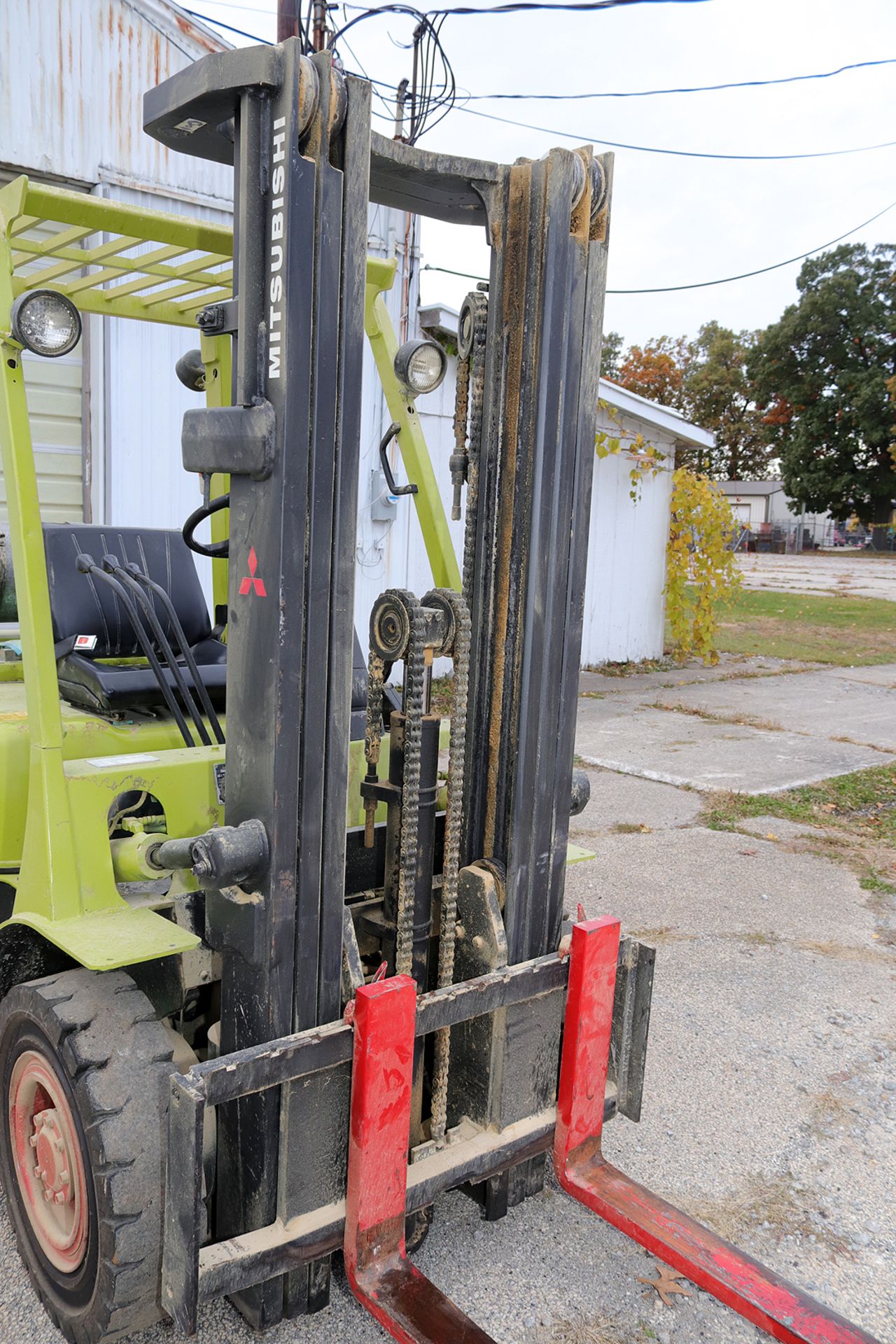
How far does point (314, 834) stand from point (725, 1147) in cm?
211

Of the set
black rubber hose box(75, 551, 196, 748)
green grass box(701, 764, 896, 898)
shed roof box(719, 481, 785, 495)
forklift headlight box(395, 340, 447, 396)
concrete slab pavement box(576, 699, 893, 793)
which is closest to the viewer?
forklift headlight box(395, 340, 447, 396)

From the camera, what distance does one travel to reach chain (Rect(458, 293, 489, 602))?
274cm

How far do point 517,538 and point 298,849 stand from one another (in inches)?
37.8

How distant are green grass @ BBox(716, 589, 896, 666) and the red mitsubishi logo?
13.9m

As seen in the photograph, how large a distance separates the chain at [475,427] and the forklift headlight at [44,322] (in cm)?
97

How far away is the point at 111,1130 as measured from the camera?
233 cm

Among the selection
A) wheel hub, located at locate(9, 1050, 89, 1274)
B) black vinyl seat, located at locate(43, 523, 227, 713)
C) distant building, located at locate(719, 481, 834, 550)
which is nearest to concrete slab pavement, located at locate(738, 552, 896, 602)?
distant building, located at locate(719, 481, 834, 550)

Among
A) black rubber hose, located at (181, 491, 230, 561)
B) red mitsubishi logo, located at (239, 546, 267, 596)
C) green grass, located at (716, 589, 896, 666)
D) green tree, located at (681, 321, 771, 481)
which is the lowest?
green grass, located at (716, 589, 896, 666)

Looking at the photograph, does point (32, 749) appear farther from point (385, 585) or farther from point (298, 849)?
point (385, 585)

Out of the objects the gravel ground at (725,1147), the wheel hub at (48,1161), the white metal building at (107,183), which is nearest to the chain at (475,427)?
the wheel hub at (48,1161)

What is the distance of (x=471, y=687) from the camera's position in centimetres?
290

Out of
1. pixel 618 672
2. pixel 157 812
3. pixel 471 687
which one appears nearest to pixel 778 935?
pixel 471 687

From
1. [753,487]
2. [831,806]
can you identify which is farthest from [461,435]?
[753,487]

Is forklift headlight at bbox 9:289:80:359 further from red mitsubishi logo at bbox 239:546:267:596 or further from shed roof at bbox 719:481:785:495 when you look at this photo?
shed roof at bbox 719:481:785:495
